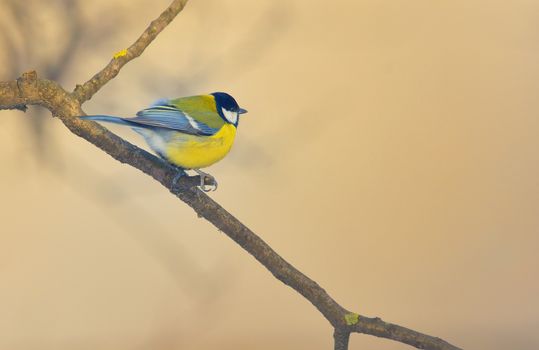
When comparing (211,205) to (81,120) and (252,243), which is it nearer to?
(252,243)

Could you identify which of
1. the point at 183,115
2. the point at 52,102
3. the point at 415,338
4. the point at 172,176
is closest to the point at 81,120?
the point at 52,102

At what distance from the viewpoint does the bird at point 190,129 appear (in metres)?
0.98

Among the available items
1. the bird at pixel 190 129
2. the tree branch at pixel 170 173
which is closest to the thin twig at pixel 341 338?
the tree branch at pixel 170 173

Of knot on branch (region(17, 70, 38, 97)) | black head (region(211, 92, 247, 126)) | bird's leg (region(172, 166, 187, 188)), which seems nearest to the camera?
knot on branch (region(17, 70, 38, 97))

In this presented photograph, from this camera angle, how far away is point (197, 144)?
1050 millimetres

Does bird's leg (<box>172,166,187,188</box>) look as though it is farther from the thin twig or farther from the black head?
the thin twig

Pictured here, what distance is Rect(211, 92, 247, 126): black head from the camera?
3.74ft

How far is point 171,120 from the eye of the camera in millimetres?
1056

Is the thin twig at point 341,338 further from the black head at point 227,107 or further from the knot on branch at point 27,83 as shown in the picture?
the knot on branch at point 27,83

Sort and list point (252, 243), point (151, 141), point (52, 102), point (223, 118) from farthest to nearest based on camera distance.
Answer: point (223, 118)
point (151, 141)
point (252, 243)
point (52, 102)

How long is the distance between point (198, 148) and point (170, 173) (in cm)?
13

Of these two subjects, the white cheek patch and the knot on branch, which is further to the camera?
the white cheek patch

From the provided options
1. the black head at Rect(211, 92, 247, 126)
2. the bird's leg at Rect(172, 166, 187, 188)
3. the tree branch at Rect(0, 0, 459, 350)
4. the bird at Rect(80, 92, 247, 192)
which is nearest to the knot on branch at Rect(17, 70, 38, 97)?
the tree branch at Rect(0, 0, 459, 350)

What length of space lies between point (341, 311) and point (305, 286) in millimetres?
86
